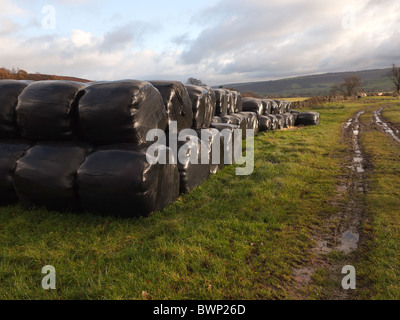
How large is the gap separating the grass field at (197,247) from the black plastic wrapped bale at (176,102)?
1518mm

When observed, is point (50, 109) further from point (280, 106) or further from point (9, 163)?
point (280, 106)

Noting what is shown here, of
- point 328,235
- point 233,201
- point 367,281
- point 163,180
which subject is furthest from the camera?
point 233,201

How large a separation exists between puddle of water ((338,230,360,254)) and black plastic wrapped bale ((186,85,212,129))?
3.80 m

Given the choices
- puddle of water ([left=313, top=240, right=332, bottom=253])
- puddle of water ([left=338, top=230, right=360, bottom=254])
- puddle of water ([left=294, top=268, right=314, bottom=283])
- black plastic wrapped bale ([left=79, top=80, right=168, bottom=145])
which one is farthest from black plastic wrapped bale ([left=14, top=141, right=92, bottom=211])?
puddle of water ([left=338, top=230, right=360, bottom=254])

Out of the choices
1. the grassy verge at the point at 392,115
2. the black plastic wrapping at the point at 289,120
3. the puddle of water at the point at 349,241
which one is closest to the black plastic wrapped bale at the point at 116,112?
the puddle of water at the point at 349,241

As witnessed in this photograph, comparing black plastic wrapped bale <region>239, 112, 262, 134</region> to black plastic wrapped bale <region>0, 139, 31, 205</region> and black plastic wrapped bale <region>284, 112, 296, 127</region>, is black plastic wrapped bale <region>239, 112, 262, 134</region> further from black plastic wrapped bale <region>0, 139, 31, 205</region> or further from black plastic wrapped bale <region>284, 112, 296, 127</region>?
black plastic wrapped bale <region>0, 139, 31, 205</region>

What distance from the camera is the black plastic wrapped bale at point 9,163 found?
13.1ft

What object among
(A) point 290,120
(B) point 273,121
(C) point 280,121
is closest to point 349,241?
(B) point 273,121

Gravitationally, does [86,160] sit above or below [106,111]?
below

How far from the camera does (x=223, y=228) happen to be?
3.60m

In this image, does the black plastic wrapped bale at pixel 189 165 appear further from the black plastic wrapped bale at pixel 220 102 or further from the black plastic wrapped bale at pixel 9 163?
the black plastic wrapped bale at pixel 220 102
